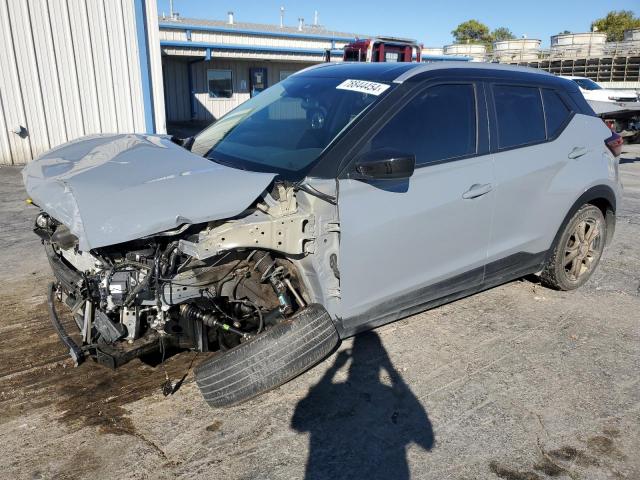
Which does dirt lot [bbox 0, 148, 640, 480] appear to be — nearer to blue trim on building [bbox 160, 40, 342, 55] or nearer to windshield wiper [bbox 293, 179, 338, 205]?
windshield wiper [bbox 293, 179, 338, 205]

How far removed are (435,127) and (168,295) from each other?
6.48 ft

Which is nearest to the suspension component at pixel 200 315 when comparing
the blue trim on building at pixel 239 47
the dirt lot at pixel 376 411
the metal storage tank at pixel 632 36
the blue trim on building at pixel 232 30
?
the dirt lot at pixel 376 411

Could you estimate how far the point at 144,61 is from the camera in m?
11.8

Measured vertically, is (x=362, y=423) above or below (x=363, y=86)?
below

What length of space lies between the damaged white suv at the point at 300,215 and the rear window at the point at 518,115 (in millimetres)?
16

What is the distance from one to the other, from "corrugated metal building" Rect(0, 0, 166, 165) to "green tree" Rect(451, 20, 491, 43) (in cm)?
8071

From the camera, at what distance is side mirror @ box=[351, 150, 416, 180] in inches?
110

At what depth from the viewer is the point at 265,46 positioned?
2142 cm

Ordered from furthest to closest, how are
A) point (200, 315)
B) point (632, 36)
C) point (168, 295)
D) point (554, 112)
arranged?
point (632, 36) < point (554, 112) < point (200, 315) < point (168, 295)

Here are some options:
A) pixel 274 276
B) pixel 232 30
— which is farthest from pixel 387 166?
pixel 232 30

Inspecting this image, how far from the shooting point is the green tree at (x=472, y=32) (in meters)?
83.3

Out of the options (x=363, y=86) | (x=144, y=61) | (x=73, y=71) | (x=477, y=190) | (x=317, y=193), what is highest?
(x=144, y=61)

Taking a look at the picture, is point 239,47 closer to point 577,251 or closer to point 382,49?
point 382,49

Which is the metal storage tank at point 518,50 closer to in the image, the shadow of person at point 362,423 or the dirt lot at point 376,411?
the dirt lot at point 376,411
